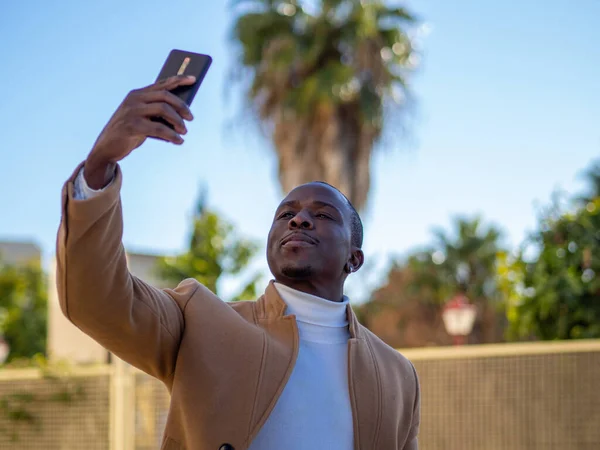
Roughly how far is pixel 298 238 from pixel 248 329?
0.31 metres

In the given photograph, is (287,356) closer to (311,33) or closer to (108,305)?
(108,305)

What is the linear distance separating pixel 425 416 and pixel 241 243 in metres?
5.89

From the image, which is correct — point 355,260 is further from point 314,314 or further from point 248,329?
point 248,329

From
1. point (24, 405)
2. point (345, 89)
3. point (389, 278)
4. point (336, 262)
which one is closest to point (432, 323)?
point (389, 278)

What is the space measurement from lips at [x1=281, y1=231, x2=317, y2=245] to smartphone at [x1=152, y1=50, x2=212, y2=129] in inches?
24.9

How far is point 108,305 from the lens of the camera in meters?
2.05

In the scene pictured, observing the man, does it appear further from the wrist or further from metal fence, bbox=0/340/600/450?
metal fence, bbox=0/340/600/450

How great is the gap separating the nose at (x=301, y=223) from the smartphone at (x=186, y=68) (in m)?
0.63

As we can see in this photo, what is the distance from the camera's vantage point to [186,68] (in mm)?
2086

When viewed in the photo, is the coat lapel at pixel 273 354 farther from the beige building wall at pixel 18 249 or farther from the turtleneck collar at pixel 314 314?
the beige building wall at pixel 18 249

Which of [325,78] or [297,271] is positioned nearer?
[297,271]

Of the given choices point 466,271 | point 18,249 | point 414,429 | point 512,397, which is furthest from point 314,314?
point 18,249

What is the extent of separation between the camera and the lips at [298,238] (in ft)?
8.34

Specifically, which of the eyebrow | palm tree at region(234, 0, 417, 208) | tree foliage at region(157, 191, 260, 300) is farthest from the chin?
palm tree at region(234, 0, 417, 208)
